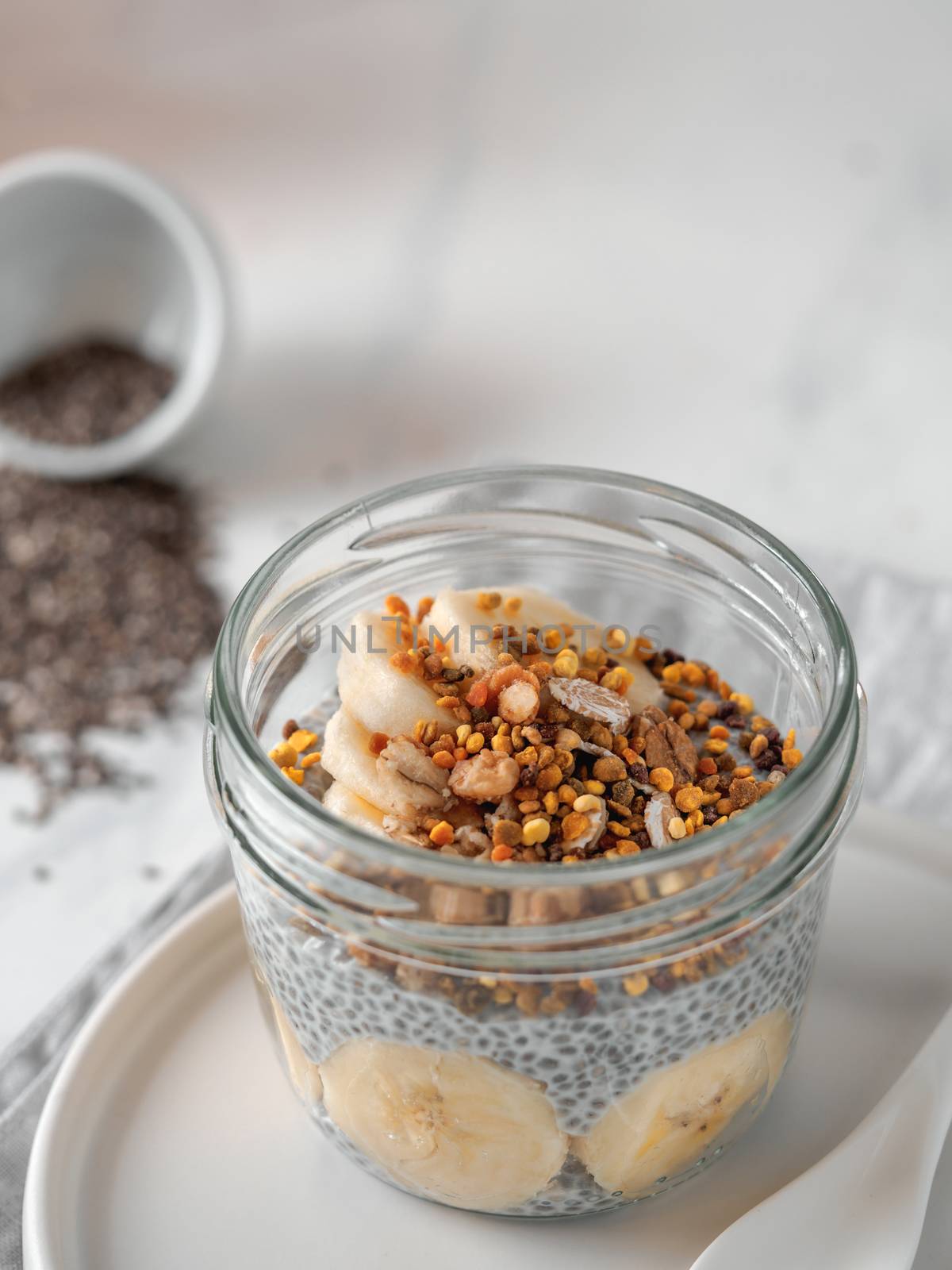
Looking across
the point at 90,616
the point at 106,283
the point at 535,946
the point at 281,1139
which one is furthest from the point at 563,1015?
the point at 106,283

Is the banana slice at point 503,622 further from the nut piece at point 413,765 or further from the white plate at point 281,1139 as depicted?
the white plate at point 281,1139

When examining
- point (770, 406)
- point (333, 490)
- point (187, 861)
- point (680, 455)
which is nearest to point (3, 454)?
point (333, 490)

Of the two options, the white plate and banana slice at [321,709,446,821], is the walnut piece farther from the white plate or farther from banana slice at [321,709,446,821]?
the white plate

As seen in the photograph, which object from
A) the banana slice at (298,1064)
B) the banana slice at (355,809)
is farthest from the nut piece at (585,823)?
the banana slice at (298,1064)

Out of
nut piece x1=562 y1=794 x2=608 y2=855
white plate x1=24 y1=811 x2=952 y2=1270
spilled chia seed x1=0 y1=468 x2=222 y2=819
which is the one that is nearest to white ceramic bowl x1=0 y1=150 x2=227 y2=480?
spilled chia seed x1=0 y1=468 x2=222 y2=819

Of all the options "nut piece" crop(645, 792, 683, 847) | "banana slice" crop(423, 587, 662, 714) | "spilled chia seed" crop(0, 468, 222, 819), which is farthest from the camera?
"spilled chia seed" crop(0, 468, 222, 819)

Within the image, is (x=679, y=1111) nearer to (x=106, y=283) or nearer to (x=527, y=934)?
(x=527, y=934)
